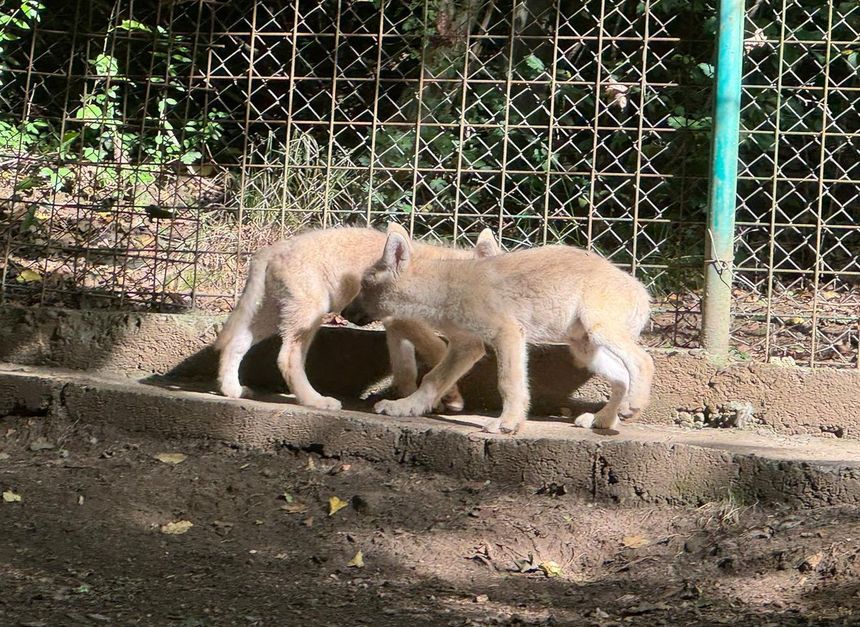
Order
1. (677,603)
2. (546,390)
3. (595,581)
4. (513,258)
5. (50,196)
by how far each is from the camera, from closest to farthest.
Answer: (677,603)
(595,581)
(513,258)
(546,390)
(50,196)

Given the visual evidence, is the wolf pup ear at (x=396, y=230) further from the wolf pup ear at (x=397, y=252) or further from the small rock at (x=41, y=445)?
the small rock at (x=41, y=445)

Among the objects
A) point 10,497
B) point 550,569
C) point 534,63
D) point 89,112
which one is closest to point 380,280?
point 534,63

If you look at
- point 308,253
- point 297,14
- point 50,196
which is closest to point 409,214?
point 308,253

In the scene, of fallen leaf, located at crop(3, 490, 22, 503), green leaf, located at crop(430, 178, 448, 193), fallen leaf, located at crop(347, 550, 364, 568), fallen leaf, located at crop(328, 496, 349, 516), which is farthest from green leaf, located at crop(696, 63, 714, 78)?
fallen leaf, located at crop(3, 490, 22, 503)

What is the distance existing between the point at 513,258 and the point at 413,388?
1067 millimetres

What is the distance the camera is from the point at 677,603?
15.6 feet

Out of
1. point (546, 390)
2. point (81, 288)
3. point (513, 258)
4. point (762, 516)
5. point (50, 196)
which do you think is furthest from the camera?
point (50, 196)

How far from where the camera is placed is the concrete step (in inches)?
223

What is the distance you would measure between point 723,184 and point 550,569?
8.63 feet

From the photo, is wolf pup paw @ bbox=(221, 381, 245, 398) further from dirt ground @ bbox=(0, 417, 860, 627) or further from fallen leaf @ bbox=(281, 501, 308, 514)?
fallen leaf @ bbox=(281, 501, 308, 514)

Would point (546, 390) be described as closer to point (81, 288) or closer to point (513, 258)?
point (513, 258)

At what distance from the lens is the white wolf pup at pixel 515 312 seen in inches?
247

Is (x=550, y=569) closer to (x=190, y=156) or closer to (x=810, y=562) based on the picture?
(x=810, y=562)

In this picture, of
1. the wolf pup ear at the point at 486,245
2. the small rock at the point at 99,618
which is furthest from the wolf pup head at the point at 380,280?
the small rock at the point at 99,618
